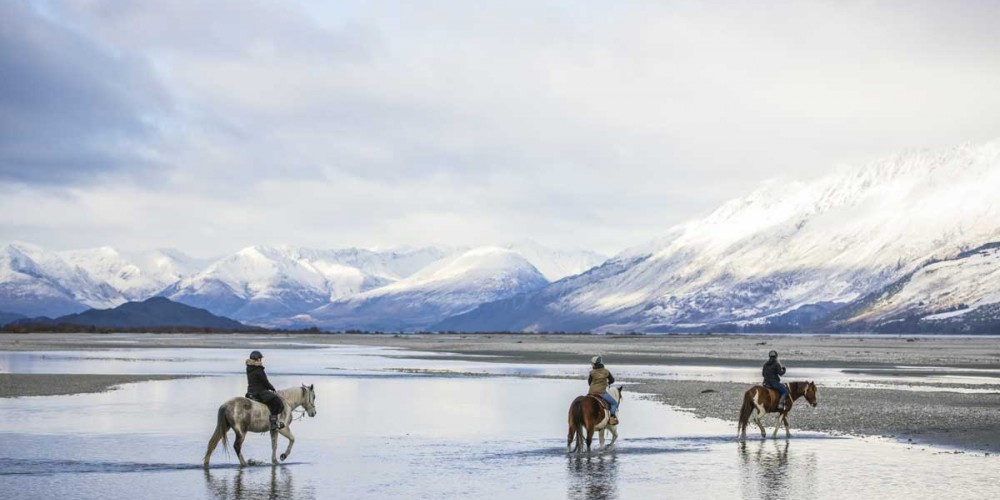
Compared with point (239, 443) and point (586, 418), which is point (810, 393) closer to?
point (586, 418)

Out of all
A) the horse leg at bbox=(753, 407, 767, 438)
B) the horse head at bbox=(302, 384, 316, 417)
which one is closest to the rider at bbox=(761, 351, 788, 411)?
the horse leg at bbox=(753, 407, 767, 438)

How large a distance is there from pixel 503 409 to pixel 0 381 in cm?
2796

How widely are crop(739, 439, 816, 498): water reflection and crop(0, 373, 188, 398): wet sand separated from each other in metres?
31.6

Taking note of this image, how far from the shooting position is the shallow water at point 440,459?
24094 millimetres

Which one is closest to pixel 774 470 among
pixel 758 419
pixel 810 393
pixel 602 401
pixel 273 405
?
pixel 602 401

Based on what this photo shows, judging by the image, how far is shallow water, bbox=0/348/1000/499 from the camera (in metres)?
24.1

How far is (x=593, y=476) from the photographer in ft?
86.1

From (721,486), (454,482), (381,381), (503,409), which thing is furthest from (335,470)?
(381,381)

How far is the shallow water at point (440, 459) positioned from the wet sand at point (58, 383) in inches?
140

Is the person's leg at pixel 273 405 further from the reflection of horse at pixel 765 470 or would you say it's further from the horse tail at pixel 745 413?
the horse tail at pixel 745 413

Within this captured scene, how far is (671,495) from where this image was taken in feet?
77.5

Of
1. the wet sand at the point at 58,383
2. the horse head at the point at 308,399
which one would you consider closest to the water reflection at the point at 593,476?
the horse head at the point at 308,399

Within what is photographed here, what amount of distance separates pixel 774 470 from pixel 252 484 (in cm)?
1252

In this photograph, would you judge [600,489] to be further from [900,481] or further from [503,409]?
[503,409]
